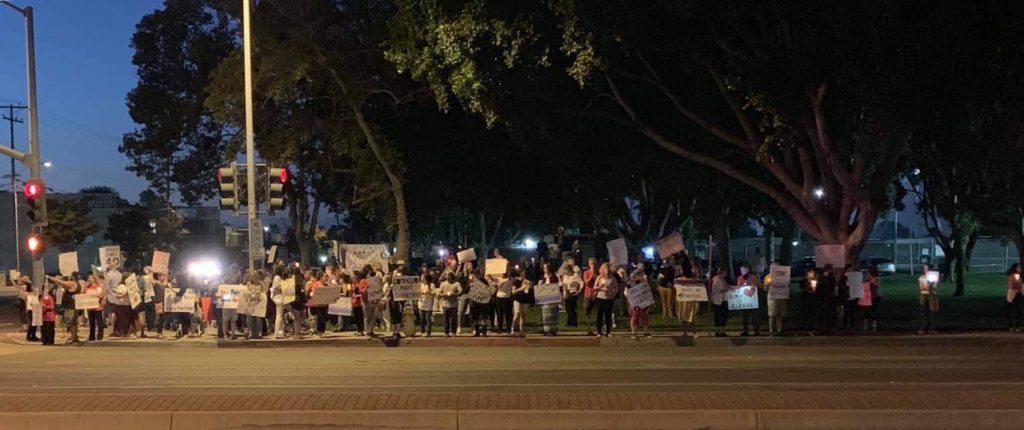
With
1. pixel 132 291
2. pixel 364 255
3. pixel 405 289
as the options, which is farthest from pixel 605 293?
pixel 132 291

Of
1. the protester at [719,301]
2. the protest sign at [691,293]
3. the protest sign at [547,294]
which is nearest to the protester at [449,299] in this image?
the protest sign at [547,294]

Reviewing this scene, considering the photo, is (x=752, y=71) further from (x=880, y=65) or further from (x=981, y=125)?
(x=981, y=125)

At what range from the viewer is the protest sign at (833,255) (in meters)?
22.0

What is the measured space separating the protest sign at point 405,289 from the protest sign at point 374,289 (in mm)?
283

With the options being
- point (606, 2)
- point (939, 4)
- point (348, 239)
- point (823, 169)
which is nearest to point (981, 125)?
point (823, 169)

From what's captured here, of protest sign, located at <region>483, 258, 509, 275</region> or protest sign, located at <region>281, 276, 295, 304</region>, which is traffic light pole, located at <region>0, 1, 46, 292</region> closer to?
protest sign, located at <region>281, 276, 295, 304</region>

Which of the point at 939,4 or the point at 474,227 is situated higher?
the point at 939,4

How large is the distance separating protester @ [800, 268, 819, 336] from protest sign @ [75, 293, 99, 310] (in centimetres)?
1632

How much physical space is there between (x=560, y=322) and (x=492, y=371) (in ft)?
35.6

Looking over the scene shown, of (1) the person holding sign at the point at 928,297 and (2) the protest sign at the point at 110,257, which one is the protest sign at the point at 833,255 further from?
(2) the protest sign at the point at 110,257

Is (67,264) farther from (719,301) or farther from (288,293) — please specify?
(719,301)

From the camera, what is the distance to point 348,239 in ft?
282

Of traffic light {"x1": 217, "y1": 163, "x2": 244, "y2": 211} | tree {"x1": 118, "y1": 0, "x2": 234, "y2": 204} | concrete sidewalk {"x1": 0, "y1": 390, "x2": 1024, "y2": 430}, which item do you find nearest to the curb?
concrete sidewalk {"x1": 0, "y1": 390, "x2": 1024, "y2": 430}

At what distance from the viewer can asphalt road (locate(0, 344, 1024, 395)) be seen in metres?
12.0
